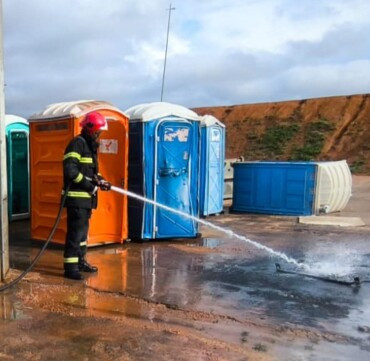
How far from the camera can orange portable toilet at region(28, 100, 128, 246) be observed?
7.72 meters

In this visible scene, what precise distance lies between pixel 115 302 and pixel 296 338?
1.91 m

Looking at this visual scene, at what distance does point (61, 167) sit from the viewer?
773 cm

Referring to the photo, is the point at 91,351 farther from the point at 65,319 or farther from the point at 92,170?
the point at 92,170

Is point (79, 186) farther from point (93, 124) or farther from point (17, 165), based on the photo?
point (17, 165)

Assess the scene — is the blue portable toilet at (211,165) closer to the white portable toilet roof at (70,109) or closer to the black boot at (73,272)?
the white portable toilet roof at (70,109)

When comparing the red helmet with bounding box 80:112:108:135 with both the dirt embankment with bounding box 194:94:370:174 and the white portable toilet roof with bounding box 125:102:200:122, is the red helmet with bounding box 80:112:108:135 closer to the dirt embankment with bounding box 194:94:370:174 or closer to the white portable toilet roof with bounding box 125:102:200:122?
the white portable toilet roof with bounding box 125:102:200:122

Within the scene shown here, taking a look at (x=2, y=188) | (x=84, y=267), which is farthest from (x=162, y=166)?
(x=2, y=188)

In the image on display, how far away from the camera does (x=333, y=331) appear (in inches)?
177

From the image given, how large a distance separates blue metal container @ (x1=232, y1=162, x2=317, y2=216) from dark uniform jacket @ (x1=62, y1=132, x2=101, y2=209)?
290 inches

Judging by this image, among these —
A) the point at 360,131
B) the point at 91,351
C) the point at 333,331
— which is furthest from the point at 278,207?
the point at 360,131

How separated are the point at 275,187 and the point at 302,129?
1344 inches

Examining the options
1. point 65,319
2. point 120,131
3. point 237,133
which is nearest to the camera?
point 65,319

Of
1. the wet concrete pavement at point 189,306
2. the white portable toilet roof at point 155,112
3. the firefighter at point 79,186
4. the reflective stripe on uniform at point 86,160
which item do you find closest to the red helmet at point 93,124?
the firefighter at point 79,186

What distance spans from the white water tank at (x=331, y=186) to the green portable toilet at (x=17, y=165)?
685cm
